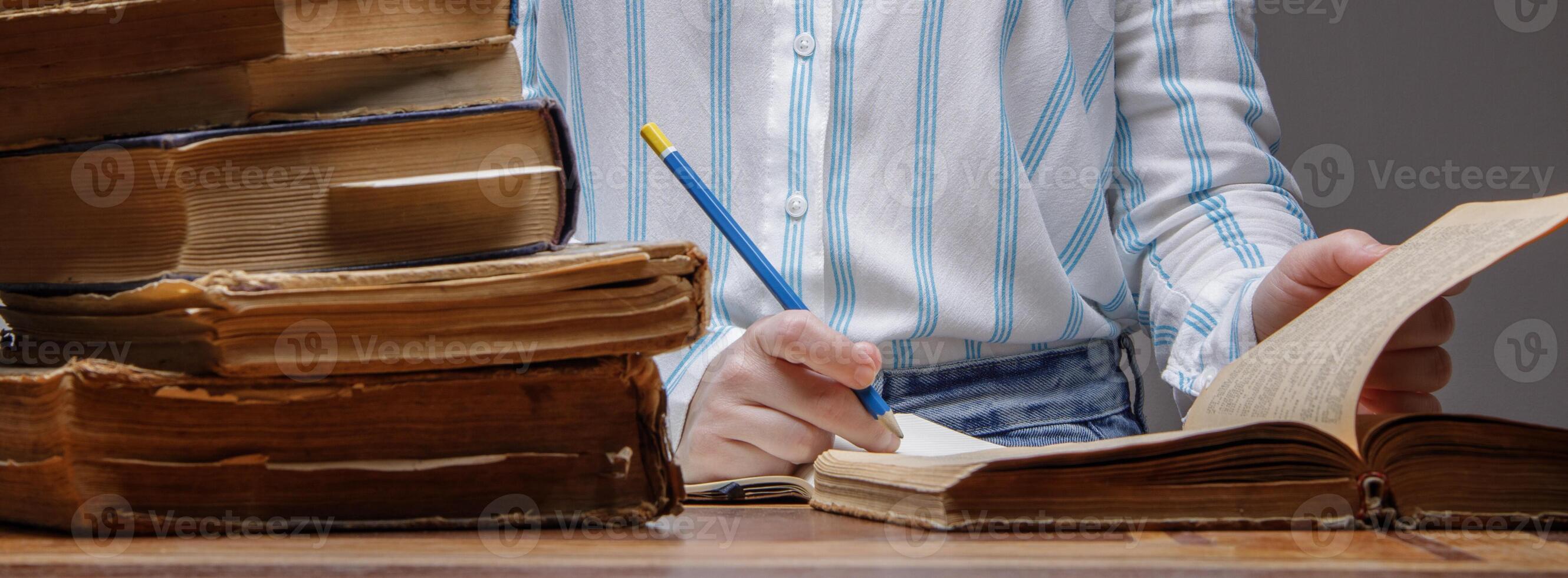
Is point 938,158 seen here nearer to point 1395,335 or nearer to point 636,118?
point 636,118

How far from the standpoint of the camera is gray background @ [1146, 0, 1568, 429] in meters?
1.99

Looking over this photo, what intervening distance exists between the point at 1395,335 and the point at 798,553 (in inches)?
19.0

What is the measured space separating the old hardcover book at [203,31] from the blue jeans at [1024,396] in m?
0.65

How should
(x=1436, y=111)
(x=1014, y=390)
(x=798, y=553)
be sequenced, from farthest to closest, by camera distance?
(x=1436, y=111)
(x=1014, y=390)
(x=798, y=553)

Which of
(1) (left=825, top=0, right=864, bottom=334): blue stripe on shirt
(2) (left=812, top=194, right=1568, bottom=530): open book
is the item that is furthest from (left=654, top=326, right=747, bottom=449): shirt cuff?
(2) (left=812, top=194, right=1568, bottom=530): open book

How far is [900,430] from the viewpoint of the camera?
2.65ft

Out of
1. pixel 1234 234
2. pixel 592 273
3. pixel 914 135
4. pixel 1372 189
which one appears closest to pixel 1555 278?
pixel 1372 189

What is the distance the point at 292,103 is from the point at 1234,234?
92 centimetres

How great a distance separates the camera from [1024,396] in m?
1.11

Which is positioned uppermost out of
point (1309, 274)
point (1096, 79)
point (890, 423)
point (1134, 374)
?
point (1096, 79)

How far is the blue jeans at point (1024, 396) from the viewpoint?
3.49 ft

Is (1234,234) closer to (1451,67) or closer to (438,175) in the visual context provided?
(438,175)

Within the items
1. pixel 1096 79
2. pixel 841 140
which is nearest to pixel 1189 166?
pixel 1096 79

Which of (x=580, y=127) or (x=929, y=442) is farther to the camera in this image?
(x=580, y=127)
